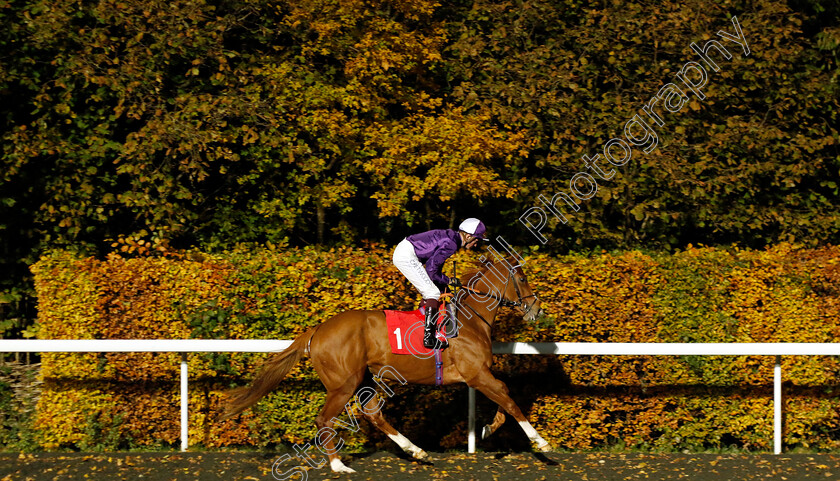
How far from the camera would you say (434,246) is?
5988mm

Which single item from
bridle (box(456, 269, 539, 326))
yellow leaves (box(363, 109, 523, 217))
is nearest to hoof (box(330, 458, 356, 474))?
bridle (box(456, 269, 539, 326))

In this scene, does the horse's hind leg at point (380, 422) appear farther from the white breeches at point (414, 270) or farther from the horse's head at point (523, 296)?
the horse's head at point (523, 296)

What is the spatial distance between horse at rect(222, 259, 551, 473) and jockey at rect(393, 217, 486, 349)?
0.87ft

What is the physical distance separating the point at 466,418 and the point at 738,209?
4.39 m

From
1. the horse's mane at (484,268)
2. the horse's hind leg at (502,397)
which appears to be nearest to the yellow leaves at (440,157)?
the horse's mane at (484,268)

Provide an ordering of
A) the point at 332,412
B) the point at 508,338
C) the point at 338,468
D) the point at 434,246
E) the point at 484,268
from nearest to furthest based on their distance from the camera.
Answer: the point at 338,468
the point at 332,412
the point at 434,246
the point at 484,268
the point at 508,338

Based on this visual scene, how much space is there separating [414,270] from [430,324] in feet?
1.38

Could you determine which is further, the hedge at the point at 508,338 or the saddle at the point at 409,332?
the hedge at the point at 508,338

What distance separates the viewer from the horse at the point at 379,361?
5797 millimetres

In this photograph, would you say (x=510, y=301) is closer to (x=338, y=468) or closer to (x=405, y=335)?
(x=405, y=335)

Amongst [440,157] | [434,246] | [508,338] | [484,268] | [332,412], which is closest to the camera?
[332,412]

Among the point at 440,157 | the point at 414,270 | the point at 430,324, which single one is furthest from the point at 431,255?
the point at 440,157

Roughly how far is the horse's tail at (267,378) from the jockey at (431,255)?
825 millimetres

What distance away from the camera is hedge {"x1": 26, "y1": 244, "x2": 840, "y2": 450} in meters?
6.41
